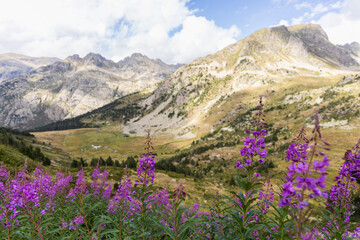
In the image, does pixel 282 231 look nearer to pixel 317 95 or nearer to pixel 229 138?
pixel 229 138

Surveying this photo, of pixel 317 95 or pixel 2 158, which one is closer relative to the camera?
pixel 2 158

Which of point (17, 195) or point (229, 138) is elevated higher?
point (17, 195)

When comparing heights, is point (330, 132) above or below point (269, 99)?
below

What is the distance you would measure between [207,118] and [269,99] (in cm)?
6699

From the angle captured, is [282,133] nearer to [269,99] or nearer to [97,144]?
[269,99]

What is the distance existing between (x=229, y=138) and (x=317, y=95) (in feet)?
277

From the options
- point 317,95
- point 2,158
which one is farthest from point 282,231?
point 317,95

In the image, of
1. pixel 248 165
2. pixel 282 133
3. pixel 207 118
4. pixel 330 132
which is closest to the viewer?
pixel 248 165

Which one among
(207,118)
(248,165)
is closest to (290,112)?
(207,118)

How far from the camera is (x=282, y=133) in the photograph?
106938mm

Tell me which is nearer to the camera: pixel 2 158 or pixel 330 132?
pixel 2 158

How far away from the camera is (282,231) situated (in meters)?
4.88

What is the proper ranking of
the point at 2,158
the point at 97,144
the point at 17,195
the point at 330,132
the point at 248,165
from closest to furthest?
1. the point at 248,165
2. the point at 17,195
3. the point at 2,158
4. the point at 330,132
5. the point at 97,144

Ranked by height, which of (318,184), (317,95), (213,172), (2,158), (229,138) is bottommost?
(213,172)
